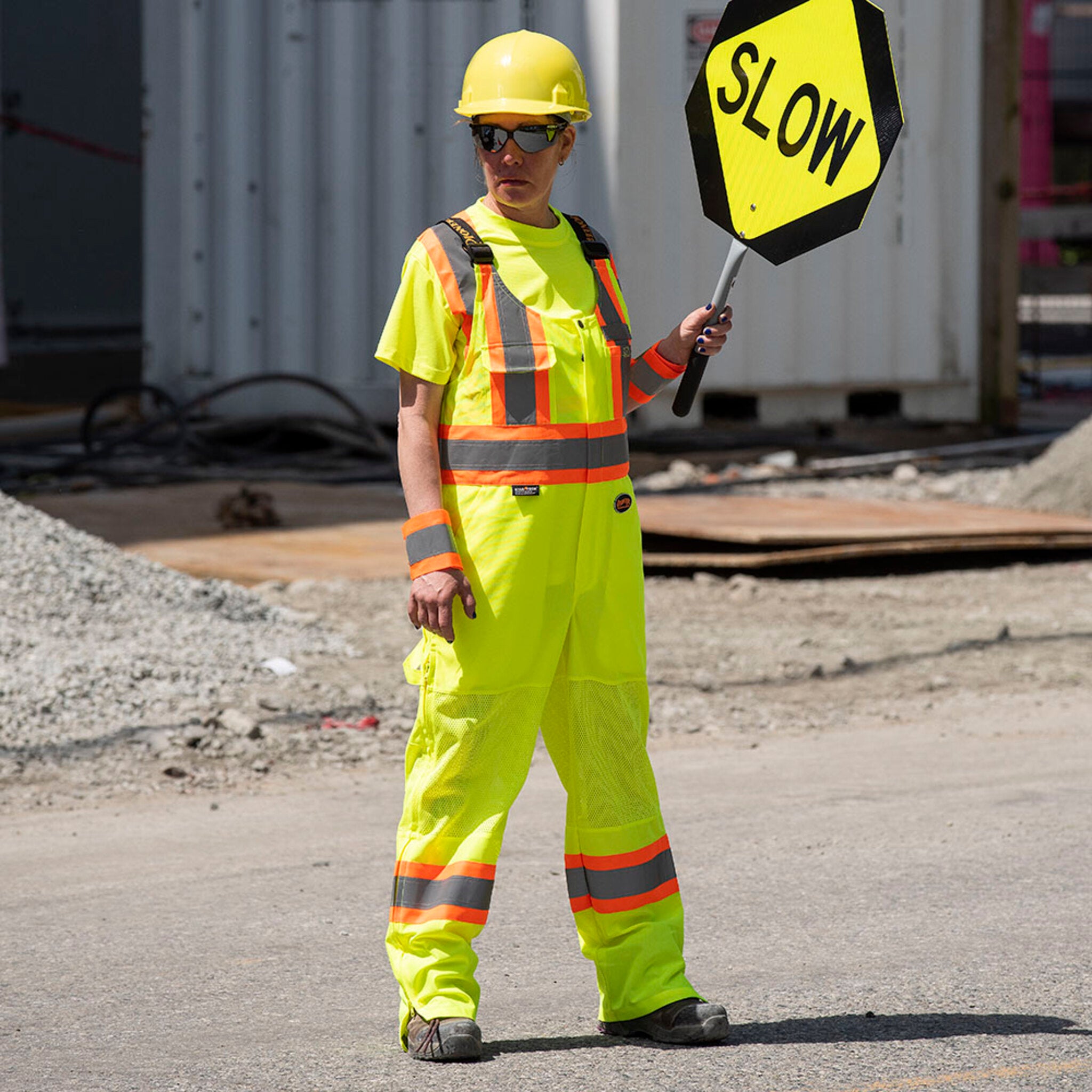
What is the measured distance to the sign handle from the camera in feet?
12.2

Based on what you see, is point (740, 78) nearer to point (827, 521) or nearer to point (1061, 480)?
point (827, 521)

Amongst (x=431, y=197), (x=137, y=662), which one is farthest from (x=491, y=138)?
(x=431, y=197)

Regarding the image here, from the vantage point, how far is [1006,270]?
50.3ft

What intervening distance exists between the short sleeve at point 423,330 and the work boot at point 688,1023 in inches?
50.2

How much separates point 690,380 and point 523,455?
17.0 inches

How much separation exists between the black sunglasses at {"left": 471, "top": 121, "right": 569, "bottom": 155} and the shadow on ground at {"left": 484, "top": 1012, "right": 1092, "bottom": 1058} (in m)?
1.70

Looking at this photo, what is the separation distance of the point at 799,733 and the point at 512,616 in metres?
3.20

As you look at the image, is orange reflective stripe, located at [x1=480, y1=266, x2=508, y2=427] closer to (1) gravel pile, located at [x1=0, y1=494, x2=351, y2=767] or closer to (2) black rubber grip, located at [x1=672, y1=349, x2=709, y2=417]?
(2) black rubber grip, located at [x1=672, y1=349, x2=709, y2=417]

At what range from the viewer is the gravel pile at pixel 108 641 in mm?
6477

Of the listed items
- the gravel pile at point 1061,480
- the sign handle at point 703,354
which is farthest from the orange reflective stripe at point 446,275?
the gravel pile at point 1061,480

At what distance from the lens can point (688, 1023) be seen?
12.0 feet

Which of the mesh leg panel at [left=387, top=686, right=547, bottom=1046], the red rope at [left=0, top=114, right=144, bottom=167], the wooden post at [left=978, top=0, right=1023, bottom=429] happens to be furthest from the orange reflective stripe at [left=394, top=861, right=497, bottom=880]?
the red rope at [left=0, top=114, right=144, bottom=167]

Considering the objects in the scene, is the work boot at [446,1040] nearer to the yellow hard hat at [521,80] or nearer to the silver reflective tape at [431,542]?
the silver reflective tape at [431,542]

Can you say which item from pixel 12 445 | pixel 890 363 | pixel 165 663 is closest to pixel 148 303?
pixel 12 445
